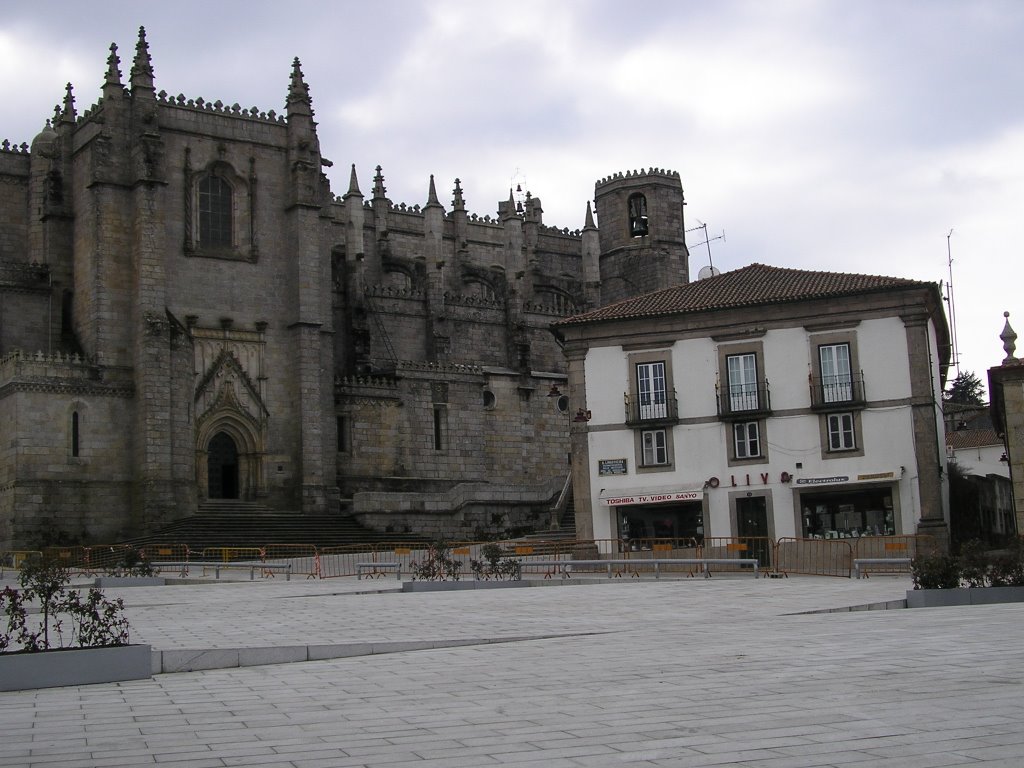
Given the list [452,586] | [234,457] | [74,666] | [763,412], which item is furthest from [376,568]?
[74,666]

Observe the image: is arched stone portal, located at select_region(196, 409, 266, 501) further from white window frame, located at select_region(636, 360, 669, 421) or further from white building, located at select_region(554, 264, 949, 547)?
white window frame, located at select_region(636, 360, 669, 421)

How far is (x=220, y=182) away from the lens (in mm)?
51969

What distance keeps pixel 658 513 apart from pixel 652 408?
2980mm

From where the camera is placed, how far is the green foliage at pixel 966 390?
92500 mm

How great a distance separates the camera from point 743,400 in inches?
1480

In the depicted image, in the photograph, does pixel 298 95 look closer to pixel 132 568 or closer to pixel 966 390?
pixel 132 568

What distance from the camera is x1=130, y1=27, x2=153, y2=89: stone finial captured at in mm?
50000

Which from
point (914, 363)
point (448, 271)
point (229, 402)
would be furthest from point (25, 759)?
point (448, 271)

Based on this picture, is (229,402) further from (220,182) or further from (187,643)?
(187,643)

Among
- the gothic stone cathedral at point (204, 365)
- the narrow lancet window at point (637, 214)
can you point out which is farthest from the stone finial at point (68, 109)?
the narrow lancet window at point (637, 214)

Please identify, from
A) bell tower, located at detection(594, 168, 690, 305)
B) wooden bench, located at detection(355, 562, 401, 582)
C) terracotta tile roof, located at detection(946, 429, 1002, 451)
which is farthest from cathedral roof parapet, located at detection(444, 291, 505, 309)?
wooden bench, located at detection(355, 562, 401, 582)

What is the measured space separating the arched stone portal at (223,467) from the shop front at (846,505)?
22.8 metres

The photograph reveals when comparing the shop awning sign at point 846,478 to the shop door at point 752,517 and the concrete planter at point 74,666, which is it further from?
the concrete planter at point 74,666

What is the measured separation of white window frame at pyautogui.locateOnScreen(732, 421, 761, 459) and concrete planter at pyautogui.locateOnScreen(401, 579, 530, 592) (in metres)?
12.7
